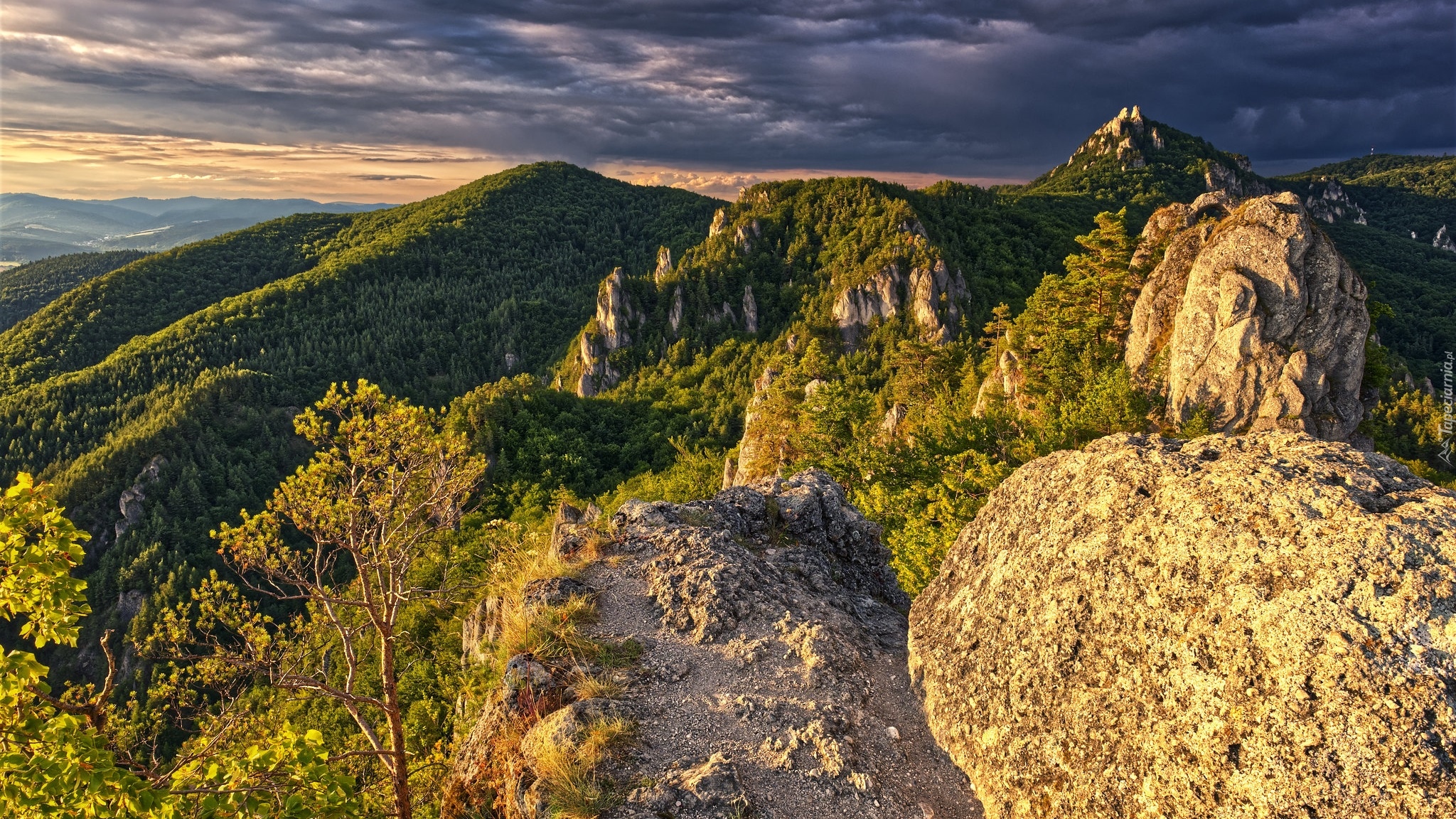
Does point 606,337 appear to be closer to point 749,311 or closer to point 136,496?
point 749,311

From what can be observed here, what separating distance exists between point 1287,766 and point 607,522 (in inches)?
426

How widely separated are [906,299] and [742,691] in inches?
4380

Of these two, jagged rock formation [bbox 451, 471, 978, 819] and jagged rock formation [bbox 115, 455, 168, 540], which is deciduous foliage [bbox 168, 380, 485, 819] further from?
jagged rock formation [bbox 115, 455, 168, 540]

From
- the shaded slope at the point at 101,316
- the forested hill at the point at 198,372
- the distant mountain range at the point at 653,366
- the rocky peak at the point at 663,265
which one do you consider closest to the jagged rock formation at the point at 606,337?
the distant mountain range at the point at 653,366

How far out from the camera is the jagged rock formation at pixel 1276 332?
2542 cm

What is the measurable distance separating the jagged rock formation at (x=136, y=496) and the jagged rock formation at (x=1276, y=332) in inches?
4658

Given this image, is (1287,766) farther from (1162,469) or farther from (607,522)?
(607,522)

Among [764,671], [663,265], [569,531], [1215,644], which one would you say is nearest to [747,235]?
[663,265]

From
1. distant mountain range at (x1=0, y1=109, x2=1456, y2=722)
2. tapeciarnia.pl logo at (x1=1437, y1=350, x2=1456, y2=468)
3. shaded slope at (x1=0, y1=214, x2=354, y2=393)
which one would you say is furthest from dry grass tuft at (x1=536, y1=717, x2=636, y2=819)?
shaded slope at (x1=0, y1=214, x2=354, y2=393)

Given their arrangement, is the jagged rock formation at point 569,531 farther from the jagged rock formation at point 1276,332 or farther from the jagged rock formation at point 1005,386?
the jagged rock formation at point 1276,332

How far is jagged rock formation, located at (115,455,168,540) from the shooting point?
292 ft


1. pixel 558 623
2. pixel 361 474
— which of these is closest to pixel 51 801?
pixel 558 623

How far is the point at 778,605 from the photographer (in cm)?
1063

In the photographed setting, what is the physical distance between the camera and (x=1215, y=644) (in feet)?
18.0
